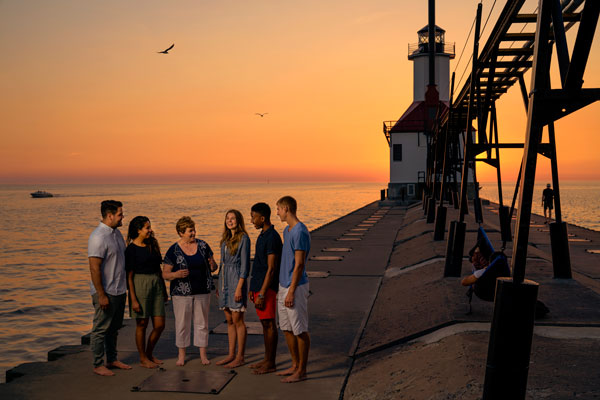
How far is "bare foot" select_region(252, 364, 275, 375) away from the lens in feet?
22.4

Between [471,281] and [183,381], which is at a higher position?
[471,281]

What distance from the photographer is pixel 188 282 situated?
6.98 m

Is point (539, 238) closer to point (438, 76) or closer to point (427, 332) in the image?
point (427, 332)

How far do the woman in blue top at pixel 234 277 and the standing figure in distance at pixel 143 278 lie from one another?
2.61ft

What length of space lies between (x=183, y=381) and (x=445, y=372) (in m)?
2.91

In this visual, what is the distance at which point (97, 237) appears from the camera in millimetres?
6699

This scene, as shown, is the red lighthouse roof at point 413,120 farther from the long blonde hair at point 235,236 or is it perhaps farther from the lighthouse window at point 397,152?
the long blonde hair at point 235,236

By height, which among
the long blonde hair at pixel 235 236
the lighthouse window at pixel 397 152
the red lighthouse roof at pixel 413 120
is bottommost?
the long blonde hair at pixel 235 236

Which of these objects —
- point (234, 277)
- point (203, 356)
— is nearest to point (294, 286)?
point (234, 277)

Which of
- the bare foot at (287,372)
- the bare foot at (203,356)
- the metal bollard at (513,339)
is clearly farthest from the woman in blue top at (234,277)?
the metal bollard at (513,339)

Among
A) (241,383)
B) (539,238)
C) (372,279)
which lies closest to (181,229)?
(241,383)

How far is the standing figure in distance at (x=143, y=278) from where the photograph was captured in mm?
6969

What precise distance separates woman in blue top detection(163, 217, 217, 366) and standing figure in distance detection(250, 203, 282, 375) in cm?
68

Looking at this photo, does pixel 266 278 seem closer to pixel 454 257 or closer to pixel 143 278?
pixel 143 278
